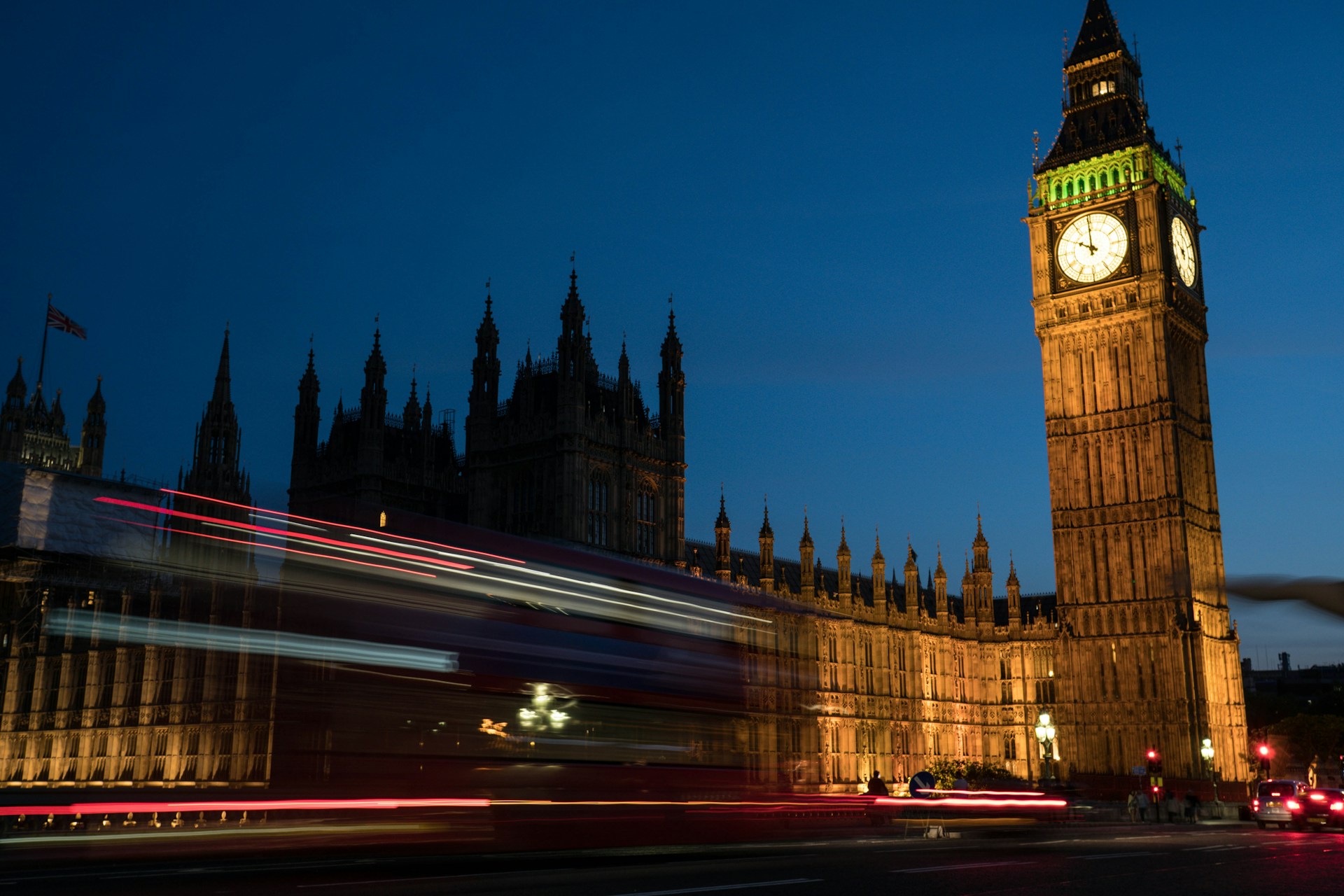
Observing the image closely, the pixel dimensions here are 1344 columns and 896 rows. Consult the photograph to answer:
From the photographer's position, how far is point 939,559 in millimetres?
79125

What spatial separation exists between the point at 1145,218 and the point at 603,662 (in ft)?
208

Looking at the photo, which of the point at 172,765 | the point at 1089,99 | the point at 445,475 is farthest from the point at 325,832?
the point at 1089,99

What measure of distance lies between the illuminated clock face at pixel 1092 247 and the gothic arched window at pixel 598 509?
111 ft

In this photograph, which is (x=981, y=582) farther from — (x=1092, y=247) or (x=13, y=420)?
(x=13, y=420)

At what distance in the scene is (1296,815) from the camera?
33500 mm

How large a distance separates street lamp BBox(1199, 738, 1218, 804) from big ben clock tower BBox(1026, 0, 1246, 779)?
0.42m

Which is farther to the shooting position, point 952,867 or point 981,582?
point 981,582

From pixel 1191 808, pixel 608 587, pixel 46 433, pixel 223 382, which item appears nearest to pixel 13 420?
pixel 46 433

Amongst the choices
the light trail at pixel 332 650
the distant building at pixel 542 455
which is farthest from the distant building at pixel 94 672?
the light trail at pixel 332 650

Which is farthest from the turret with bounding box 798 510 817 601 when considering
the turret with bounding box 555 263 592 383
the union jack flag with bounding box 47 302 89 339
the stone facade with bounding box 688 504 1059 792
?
the union jack flag with bounding box 47 302 89 339

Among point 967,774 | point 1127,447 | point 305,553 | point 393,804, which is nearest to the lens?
point 393,804

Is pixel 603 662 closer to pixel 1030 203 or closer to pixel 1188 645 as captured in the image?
Result: pixel 1188 645

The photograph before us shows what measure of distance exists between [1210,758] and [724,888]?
192ft

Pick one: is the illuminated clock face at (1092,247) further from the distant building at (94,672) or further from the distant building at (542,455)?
the distant building at (94,672)
